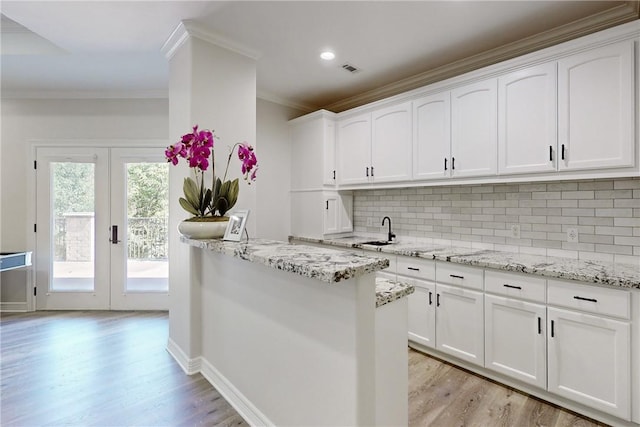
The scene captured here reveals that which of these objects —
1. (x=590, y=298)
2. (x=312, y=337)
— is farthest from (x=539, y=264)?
(x=312, y=337)

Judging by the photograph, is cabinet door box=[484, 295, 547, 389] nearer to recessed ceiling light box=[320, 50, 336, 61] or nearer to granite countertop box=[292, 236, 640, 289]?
granite countertop box=[292, 236, 640, 289]

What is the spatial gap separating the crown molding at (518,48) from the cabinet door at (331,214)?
51.3 inches

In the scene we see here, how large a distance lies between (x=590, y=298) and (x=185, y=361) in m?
2.88

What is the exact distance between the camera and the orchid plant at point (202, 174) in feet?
7.06

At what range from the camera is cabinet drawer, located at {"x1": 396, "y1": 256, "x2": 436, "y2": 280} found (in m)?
2.75

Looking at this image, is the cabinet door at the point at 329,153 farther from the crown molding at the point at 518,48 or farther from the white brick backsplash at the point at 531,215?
the white brick backsplash at the point at 531,215

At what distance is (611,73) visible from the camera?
2.08m

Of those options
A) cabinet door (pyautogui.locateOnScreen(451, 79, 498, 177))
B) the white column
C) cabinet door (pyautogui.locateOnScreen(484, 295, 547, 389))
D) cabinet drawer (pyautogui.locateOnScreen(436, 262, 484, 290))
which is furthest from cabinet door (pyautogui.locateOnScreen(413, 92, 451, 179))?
the white column

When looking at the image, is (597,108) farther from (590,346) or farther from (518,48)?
(590,346)

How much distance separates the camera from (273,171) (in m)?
4.12

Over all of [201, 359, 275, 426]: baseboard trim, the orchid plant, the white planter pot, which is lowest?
[201, 359, 275, 426]: baseboard trim

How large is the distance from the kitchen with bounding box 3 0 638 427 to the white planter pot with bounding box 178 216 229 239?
590 millimetres

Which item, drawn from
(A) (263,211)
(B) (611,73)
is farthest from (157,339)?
(B) (611,73)

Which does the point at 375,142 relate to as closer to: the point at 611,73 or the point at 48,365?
the point at 611,73
